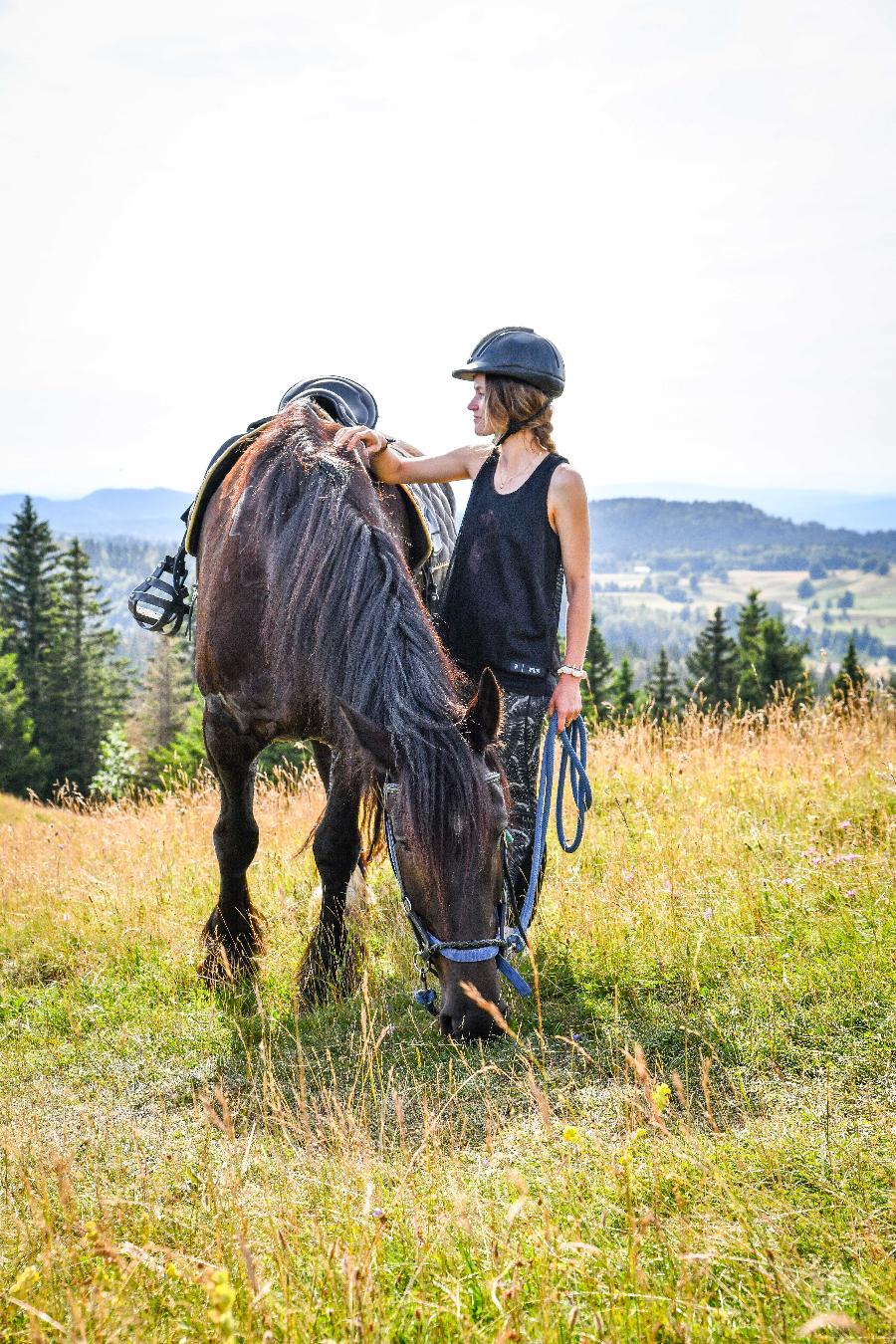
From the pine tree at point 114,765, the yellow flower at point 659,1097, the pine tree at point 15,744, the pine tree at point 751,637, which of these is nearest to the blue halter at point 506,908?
the yellow flower at point 659,1097

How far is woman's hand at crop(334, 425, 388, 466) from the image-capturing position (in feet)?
14.2

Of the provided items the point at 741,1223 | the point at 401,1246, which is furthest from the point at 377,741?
the point at 741,1223

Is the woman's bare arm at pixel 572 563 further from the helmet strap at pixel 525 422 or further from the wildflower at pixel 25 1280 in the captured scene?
the wildflower at pixel 25 1280

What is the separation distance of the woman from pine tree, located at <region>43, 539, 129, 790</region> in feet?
145

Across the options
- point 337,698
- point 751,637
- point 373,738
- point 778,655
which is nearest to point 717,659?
point 751,637

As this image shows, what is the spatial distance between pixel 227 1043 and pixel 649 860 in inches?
94.9

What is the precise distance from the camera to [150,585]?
217 inches

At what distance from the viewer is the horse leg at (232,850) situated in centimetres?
466

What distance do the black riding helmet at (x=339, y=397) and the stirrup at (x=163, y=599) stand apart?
42.2 inches

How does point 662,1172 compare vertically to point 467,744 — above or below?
below

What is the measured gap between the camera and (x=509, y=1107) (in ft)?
10.9

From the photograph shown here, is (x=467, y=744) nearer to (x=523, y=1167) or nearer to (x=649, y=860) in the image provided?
(x=523, y=1167)

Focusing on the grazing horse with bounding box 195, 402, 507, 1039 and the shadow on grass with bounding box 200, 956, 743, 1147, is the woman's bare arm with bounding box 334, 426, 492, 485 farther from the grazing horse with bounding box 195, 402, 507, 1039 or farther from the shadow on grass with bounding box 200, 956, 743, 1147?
the shadow on grass with bounding box 200, 956, 743, 1147

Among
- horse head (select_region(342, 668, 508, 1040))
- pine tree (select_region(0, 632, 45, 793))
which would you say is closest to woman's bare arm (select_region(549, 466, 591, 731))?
horse head (select_region(342, 668, 508, 1040))
